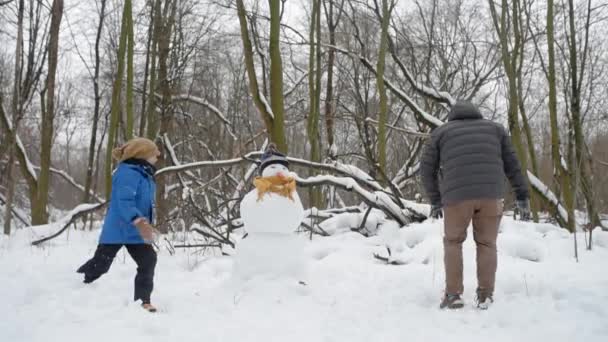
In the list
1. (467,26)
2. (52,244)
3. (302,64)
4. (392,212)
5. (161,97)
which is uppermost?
(467,26)

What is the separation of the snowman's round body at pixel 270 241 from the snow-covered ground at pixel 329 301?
14cm

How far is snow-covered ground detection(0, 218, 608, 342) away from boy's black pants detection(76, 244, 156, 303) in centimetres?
14

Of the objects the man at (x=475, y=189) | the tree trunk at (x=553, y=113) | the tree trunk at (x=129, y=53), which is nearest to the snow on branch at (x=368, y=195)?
the man at (x=475, y=189)

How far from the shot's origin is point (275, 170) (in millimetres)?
3982

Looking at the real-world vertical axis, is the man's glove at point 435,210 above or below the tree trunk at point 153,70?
below

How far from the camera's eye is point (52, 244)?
655 centimetres

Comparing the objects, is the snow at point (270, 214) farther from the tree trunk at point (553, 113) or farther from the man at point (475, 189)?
the tree trunk at point (553, 113)

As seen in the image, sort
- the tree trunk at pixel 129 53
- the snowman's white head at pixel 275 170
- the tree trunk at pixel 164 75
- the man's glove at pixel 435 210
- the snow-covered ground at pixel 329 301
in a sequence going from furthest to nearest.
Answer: the tree trunk at pixel 164 75 < the tree trunk at pixel 129 53 < the snowman's white head at pixel 275 170 < the man's glove at pixel 435 210 < the snow-covered ground at pixel 329 301

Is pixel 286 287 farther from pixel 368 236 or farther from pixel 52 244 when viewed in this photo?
pixel 52 244

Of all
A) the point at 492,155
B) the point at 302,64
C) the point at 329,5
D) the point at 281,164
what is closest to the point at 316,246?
the point at 281,164

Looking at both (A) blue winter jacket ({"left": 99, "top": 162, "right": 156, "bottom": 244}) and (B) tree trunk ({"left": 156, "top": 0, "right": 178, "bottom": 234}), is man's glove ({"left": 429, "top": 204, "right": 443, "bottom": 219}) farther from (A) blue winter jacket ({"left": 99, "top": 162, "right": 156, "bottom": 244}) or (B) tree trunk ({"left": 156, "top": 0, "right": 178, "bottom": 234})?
(B) tree trunk ({"left": 156, "top": 0, "right": 178, "bottom": 234})

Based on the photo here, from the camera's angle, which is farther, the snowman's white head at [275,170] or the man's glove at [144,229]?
the snowman's white head at [275,170]

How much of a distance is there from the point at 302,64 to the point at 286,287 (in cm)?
1148

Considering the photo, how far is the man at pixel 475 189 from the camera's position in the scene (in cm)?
329
